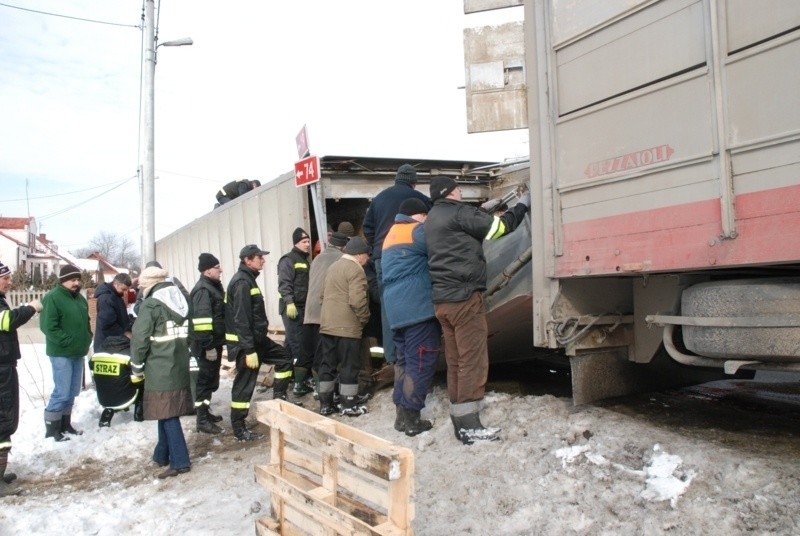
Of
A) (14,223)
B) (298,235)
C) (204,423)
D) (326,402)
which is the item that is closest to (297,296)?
(298,235)

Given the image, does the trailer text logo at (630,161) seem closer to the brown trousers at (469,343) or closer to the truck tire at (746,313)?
the truck tire at (746,313)

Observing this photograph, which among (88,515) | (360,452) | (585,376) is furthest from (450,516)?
(88,515)

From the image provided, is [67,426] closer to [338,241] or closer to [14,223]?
[338,241]

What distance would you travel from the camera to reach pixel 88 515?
436cm

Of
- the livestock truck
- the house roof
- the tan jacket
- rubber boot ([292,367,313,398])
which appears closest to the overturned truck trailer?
the tan jacket

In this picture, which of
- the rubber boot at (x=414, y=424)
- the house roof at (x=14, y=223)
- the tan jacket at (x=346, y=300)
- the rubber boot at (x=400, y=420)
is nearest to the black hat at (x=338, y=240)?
the tan jacket at (x=346, y=300)

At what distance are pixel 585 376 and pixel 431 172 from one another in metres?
3.87

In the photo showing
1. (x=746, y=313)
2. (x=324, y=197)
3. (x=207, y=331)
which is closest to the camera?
(x=746, y=313)

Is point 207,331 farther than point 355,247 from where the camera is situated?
Yes

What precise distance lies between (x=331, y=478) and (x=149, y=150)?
8.34 m

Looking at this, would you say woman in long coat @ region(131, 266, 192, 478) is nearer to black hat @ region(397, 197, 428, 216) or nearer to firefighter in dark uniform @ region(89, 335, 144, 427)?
firefighter in dark uniform @ region(89, 335, 144, 427)

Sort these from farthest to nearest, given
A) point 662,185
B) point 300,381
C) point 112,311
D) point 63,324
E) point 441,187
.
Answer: point 300,381 < point 112,311 < point 63,324 < point 441,187 < point 662,185

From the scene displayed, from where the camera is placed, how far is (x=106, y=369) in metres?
6.52

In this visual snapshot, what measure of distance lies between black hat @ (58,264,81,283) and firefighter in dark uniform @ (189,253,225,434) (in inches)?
50.4
